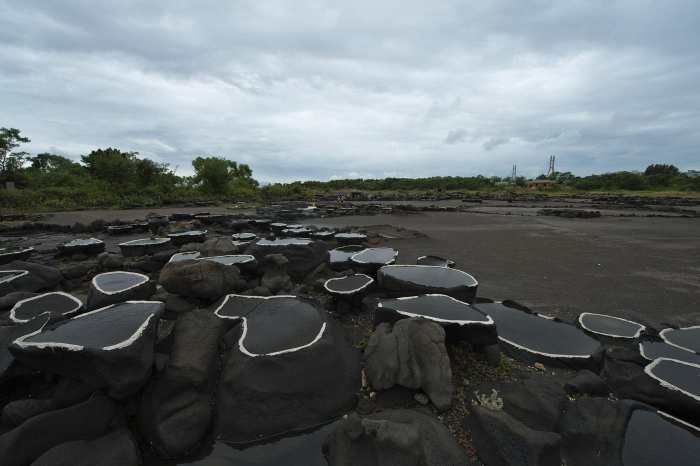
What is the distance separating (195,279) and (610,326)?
19.4ft

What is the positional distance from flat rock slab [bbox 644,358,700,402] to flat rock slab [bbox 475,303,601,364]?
1.65ft

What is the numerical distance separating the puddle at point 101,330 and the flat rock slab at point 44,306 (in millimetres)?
896

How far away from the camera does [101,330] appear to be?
117 inches

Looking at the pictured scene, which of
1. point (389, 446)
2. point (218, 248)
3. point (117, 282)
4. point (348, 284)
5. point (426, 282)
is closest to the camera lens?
point (389, 446)

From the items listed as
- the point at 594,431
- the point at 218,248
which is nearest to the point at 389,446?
the point at 594,431

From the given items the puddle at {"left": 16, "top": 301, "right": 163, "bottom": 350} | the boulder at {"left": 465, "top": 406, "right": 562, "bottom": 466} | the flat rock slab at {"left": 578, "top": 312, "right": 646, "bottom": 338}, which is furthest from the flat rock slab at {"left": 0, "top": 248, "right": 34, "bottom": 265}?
the flat rock slab at {"left": 578, "top": 312, "right": 646, "bottom": 338}

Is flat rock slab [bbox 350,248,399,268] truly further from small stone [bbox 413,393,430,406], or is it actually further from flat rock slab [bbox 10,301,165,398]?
flat rock slab [bbox 10,301,165,398]

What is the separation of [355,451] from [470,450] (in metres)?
0.97

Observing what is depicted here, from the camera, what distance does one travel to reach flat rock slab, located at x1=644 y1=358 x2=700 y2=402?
2.87m

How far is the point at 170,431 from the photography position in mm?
2654

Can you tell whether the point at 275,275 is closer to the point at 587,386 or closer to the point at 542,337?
the point at 542,337

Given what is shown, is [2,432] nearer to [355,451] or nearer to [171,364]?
[171,364]

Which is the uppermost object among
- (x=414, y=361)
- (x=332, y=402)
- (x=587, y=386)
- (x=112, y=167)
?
(x=112, y=167)

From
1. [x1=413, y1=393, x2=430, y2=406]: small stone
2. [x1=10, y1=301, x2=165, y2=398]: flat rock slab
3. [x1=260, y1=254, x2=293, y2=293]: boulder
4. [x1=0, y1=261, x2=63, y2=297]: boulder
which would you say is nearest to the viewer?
[x1=10, y1=301, x2=165, y2=398]: flat rock slab
